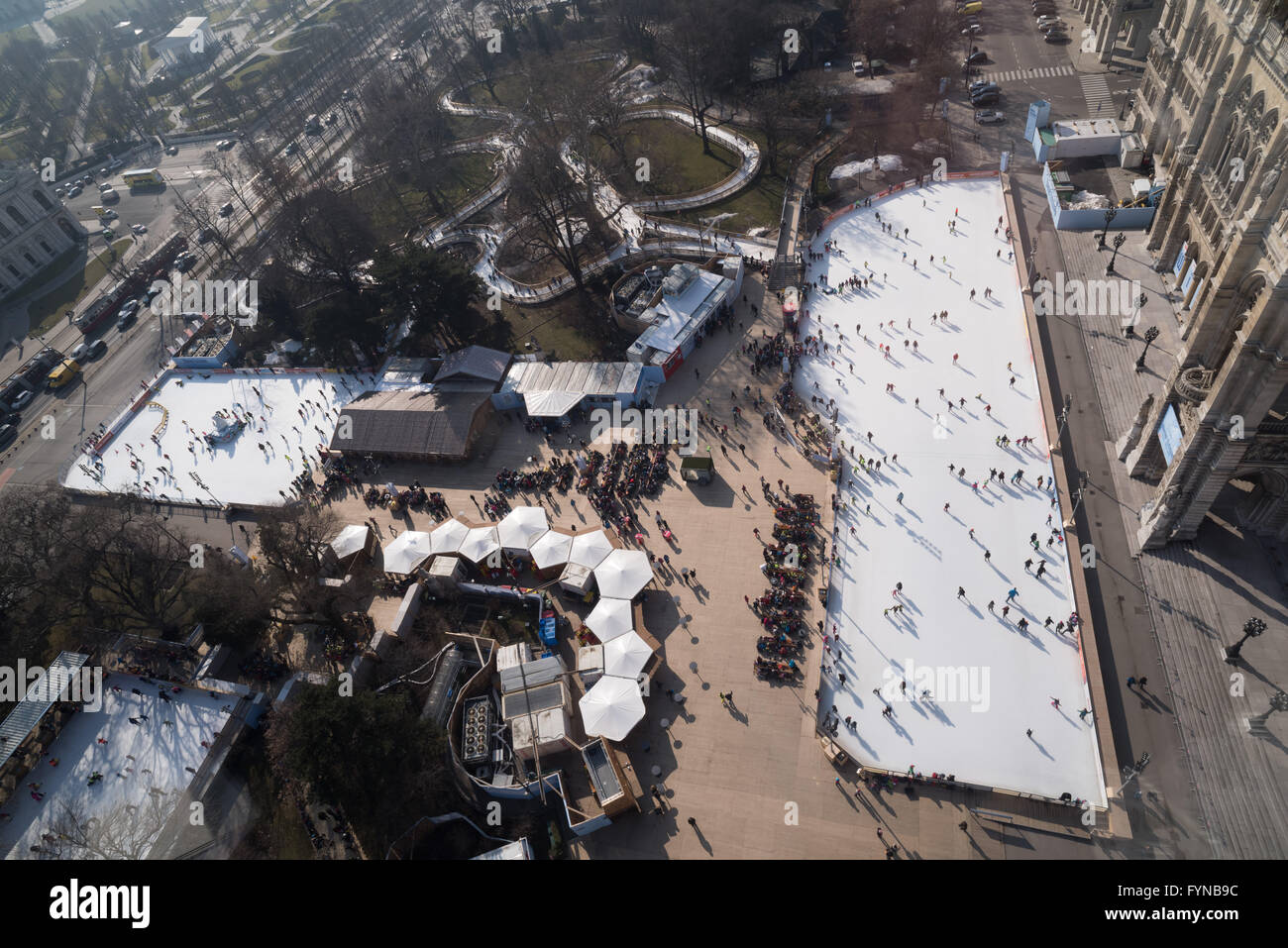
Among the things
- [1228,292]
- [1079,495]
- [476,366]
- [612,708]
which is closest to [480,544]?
[612,708]

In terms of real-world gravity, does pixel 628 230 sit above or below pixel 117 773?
below

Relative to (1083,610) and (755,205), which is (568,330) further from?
(1083,610)

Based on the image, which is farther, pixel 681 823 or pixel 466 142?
pixel 466 142

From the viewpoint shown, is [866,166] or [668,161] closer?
[866,166]

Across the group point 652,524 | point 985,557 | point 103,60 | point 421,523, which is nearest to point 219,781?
point 421,523

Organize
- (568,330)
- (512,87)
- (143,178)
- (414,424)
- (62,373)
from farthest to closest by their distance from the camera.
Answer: (143,178) < (512,87) < (62,373) < (568,330) < (414,424)

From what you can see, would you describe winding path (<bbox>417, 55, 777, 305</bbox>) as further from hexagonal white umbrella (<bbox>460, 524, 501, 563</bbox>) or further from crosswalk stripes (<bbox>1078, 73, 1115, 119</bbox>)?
crosswalk stripes (<bbox>1078, 73, 1115, 119</bbox>)

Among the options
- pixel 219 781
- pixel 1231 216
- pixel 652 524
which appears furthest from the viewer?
pixel 652 524

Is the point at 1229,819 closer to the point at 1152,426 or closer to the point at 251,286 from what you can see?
the point at 1152,426
